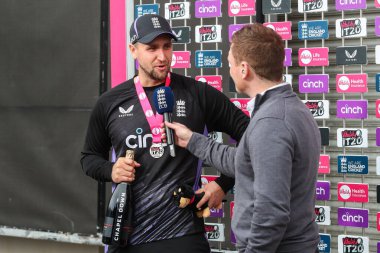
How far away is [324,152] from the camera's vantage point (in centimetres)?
414

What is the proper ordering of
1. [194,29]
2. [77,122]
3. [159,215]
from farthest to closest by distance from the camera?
[77,122], [194,29], [159,215]

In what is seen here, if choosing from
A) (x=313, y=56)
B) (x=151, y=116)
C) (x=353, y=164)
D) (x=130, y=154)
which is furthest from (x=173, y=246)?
(x=313, y=56)

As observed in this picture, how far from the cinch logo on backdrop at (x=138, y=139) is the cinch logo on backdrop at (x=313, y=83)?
4.34 ft

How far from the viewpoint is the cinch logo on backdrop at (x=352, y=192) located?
398 cm

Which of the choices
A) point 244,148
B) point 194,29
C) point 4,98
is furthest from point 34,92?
point 244,148

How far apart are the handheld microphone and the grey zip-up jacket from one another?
59cm

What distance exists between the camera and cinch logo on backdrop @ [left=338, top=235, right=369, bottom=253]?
3996mm

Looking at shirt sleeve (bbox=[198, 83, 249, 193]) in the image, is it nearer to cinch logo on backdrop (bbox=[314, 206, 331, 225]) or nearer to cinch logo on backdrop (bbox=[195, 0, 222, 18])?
cinch logo on backdrop (bbox=[314, 206, 331, 225])

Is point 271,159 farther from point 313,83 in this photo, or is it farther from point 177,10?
point 177,10

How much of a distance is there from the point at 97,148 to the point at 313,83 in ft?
5.02

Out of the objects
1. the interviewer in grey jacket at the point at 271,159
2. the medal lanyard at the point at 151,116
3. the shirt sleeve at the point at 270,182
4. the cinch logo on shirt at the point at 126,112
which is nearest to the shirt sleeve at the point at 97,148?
the cinch logo on shirt at the point at 126,112

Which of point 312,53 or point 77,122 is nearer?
point 312,53

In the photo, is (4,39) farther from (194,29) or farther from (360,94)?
(360,94)

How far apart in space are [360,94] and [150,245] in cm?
181
